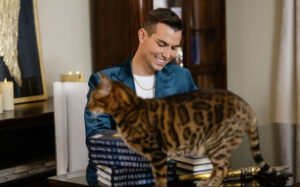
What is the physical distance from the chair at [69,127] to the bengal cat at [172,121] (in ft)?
3.58

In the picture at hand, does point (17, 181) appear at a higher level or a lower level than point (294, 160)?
lower

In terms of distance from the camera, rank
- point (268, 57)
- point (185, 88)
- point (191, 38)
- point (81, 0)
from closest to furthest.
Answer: point (185, 88), point (81, 0), point (191, 38), point (268, 57)

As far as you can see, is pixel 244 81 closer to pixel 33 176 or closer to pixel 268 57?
pixel 268 57

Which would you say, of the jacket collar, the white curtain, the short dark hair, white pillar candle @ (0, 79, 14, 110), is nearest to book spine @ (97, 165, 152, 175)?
the short dark hair

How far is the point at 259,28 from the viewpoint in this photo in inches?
162

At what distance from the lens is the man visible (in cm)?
171

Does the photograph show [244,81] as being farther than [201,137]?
Yes

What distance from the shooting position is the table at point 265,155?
1.34 metres

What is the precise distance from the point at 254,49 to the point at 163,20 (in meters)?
2.64

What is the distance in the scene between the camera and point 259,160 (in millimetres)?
1162

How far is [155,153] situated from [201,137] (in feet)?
0.40

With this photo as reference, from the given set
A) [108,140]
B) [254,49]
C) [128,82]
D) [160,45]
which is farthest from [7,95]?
[254,49]

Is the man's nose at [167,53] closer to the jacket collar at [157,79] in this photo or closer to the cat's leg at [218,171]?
the jacket collar at [157,79]

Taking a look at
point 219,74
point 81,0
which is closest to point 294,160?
point 81,0
